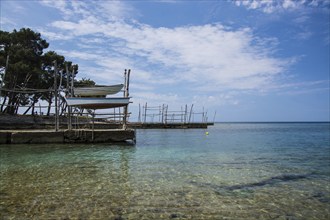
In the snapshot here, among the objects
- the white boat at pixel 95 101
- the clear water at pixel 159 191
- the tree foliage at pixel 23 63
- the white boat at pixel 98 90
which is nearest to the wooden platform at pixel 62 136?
the white boat at pixel 95 101

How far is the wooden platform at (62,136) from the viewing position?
1916 centimetres

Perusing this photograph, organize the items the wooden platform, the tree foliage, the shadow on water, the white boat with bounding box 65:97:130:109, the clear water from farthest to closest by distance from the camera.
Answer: the tree foliage → the white boat with bounding box 65:97:130:109 → the wooden platform → the shadow on water → the clear water

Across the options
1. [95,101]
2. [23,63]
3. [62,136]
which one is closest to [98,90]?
[95,101]

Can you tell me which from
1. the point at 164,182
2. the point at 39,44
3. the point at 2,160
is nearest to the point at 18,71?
the point at 39,44

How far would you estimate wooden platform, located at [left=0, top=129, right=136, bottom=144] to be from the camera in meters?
19.2

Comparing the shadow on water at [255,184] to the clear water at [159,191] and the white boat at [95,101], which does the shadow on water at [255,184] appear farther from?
the white boat at [95,101]

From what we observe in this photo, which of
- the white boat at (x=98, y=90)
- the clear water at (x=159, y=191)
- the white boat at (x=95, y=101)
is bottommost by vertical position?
the clear water at (x=159, y=191)

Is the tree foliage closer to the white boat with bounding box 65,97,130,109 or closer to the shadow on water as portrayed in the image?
the white boat with bounding box 65,97,130,109

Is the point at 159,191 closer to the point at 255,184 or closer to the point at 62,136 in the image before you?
the point at 255,184

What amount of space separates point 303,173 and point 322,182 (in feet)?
5.33

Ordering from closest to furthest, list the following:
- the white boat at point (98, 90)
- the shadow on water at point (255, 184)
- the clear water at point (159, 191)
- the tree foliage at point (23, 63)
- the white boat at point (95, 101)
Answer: the clear water at point (159, 191), the shadow on water at point (255, 184), the white boat at point (95, 101), the white boat at point (98, 90), the tree foliage at point (23, 63)

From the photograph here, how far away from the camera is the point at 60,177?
939 centimetres

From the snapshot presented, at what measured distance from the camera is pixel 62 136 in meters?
20.0

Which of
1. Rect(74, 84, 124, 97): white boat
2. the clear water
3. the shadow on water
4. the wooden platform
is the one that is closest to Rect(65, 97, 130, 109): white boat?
Rect(74, 84, 124, 97): white boat
